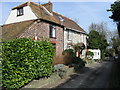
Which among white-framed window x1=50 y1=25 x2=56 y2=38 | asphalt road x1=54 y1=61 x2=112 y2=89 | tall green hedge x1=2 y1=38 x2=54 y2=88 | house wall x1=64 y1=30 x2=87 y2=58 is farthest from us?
house wall x1=64 y1=30 x2=87 y2=58

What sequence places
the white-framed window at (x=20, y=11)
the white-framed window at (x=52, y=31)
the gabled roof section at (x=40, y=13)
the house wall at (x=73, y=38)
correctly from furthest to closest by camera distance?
the house wall at (x=73, y=38) < the white-framed window at (x=20, y=11) < the white-framed window at (x=52, y=31) < the gabled roof section at (x=40, y=13)

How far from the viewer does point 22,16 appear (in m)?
18.1

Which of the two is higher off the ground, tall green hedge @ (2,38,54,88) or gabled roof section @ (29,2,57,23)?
gabled roof section @ (29,2,57,23)

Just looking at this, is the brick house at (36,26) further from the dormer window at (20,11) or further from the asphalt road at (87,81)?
the asphalt road at (87,81)

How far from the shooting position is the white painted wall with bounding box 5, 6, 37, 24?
1698 centimetres

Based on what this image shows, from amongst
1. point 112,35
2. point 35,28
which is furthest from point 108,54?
point 35,28

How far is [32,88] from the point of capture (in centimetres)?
715

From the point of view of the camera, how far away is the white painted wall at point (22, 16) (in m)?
17.0

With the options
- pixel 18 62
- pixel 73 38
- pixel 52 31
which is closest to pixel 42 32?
pixel 52 31

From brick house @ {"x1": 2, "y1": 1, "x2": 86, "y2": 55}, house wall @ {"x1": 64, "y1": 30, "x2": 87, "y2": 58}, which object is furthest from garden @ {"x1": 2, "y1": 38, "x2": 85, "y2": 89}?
house wall @ {"x1": 64, "y1": 30, "x2": 87, "y2": 58}

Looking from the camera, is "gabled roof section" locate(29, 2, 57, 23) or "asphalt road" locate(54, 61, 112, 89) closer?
"asphalt road" locate(54, 61, 112, 89)

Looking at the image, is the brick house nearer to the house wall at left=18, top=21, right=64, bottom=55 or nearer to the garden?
the house wall at left=18, top=21, right=64, bottom=55

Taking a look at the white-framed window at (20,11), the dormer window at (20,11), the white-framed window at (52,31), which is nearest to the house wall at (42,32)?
the white-framed window at (52,31)

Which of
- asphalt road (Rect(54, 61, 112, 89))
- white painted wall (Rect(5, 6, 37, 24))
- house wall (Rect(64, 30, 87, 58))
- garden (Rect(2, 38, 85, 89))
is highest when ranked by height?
white painted wall (Rect(5, 6, 37, 24))
